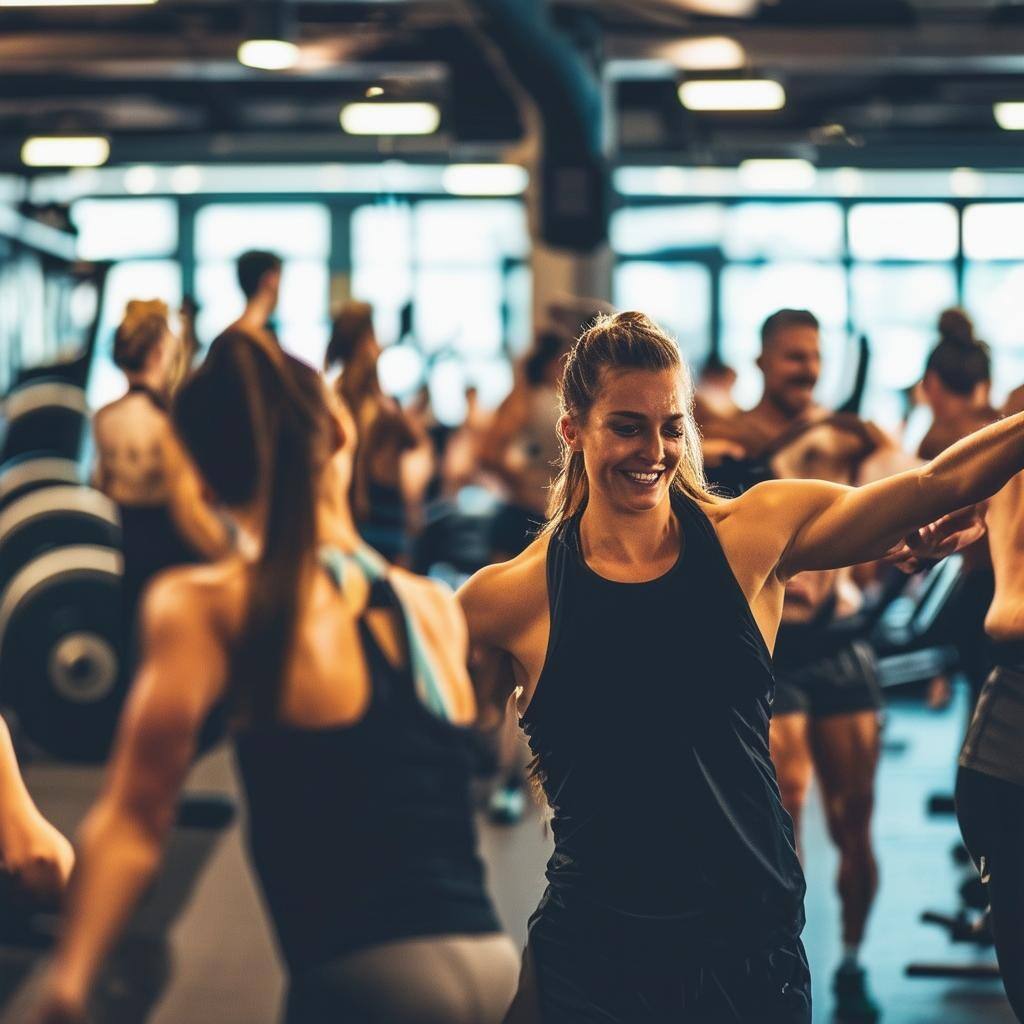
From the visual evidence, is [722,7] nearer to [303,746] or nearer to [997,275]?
[997,275]

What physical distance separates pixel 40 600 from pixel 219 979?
2.87 m

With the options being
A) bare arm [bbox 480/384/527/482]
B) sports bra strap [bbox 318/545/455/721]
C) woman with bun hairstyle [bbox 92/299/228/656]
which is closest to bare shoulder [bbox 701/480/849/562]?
sports bra strap [bbox 318/545/455/721]

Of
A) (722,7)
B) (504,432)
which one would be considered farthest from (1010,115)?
(504,432)

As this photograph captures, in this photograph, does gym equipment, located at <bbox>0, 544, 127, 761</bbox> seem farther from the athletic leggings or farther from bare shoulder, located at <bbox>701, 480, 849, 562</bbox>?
bare shoulder, located at <bbox>701, 480, 849, 562</bbox>

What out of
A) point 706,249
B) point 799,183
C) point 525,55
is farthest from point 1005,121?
point 525,55

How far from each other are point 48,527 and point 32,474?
0.30 m

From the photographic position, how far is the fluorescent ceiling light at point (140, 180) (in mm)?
13312

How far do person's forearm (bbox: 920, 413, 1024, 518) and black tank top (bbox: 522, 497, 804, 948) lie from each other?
0.26 metres

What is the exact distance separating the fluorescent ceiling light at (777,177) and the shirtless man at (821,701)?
8.77m

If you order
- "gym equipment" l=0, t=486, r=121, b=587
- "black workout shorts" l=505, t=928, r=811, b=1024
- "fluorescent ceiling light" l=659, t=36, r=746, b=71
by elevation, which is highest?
"fluorescent ceiling light" l=659, t=36, r=746, b=71

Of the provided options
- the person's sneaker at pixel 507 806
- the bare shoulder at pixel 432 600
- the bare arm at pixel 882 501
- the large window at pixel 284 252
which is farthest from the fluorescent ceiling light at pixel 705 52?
the bare shoulder at pixel 432 600

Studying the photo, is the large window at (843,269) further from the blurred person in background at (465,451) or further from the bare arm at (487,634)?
the bare arm at (487,634)

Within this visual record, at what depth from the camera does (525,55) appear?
7688mm

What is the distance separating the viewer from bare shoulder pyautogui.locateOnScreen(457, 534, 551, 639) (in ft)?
6.24
